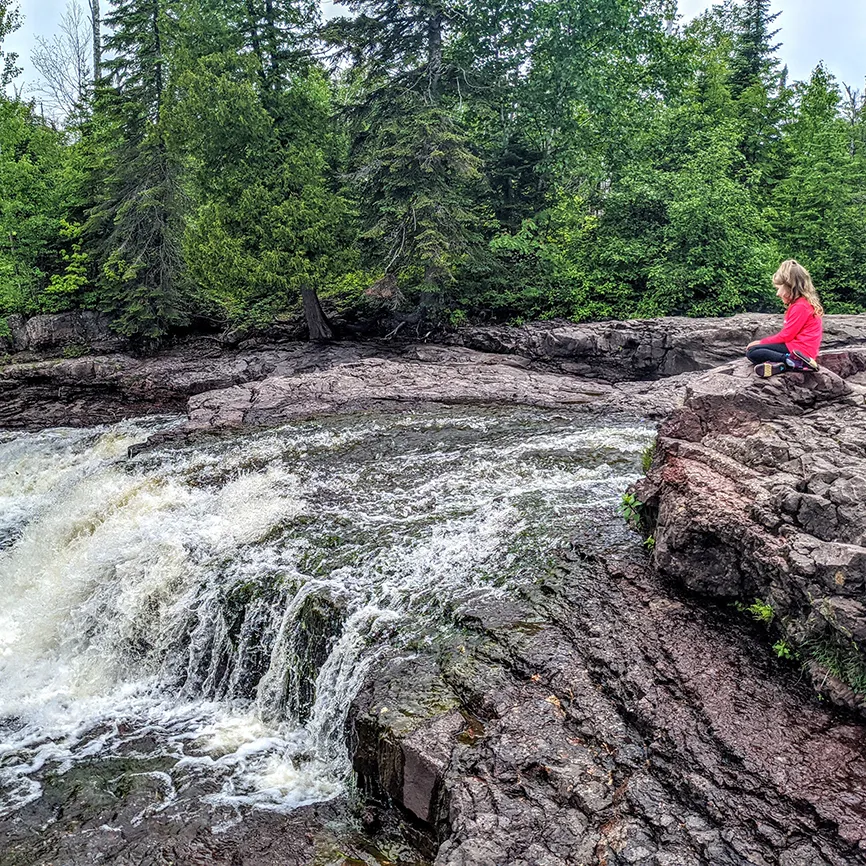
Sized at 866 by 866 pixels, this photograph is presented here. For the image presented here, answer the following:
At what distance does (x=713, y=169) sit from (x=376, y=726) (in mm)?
19638

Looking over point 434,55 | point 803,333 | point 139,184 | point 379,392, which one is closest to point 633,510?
point 803,333

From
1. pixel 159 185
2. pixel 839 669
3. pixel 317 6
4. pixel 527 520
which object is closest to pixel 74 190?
pixel 159 185

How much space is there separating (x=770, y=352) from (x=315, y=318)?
1564 centimetres

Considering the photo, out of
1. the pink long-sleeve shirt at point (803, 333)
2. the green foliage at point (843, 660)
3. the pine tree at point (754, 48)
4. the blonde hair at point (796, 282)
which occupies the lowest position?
the green foliage at point (843, 660)

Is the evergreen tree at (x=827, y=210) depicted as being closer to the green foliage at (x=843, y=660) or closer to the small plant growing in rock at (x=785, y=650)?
the small plant growing in rock at (x=785, y=650)

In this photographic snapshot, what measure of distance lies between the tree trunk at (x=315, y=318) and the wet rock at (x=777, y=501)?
49.1ft

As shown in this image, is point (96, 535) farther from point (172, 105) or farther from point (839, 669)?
point (172, 105)

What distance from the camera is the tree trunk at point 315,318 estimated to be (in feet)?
66.3

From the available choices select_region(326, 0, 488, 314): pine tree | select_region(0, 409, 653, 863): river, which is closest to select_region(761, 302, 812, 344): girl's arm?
select_region(0, 409, 653, 863): river

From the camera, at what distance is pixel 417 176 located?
1798 centimetres

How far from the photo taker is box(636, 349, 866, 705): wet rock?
4637 mm

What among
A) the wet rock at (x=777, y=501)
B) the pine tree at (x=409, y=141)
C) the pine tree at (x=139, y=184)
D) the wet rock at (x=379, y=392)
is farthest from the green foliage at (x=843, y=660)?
the pine tree at (x=139, y=184)

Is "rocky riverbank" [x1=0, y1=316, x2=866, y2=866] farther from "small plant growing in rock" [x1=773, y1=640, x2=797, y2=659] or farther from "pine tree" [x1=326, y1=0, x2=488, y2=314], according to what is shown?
"pine tree" [x1=326, y1=0, x2=488, y2=314]

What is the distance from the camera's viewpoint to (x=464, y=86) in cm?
1880
